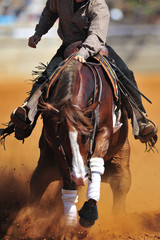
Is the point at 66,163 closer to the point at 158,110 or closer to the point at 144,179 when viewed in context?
the point at 144,179

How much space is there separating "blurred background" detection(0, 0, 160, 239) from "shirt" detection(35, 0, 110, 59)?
7.54ft

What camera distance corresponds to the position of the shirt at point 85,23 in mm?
4775

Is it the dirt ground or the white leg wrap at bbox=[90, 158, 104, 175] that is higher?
the white leg wrap at bbox=[90, 158, 104, 175]

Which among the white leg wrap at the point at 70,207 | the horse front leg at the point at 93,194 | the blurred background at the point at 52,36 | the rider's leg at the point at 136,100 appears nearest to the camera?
the horse front leg at the point at 93,194

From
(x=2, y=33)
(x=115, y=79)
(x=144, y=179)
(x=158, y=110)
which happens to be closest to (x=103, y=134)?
(x=115, y=79)

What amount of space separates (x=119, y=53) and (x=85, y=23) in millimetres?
12478

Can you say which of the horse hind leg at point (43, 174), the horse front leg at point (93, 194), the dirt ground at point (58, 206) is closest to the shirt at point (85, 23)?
the horse front leg at point (93, 194)

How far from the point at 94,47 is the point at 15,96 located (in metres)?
7.78

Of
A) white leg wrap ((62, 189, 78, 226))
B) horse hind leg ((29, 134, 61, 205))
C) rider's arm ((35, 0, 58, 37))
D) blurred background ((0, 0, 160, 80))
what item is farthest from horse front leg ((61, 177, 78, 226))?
blurred background ((0, 0, 160, 80))

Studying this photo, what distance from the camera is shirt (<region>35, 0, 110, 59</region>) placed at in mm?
4775

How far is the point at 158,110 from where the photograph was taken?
1094cm

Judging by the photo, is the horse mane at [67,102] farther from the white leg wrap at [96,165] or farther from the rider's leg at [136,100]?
the rider's leg at [136,100]

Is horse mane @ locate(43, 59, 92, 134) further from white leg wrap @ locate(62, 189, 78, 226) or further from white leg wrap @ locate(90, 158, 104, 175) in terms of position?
white leg wrap @ locate(62, 189, 78, 226)

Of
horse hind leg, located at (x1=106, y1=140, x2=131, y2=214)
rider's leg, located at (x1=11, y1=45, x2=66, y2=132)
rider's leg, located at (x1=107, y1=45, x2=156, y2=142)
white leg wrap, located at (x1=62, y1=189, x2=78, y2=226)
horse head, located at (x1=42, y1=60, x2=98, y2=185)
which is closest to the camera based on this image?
horse head, located at (x1=42, y1=60, x2=98, y2=185)
